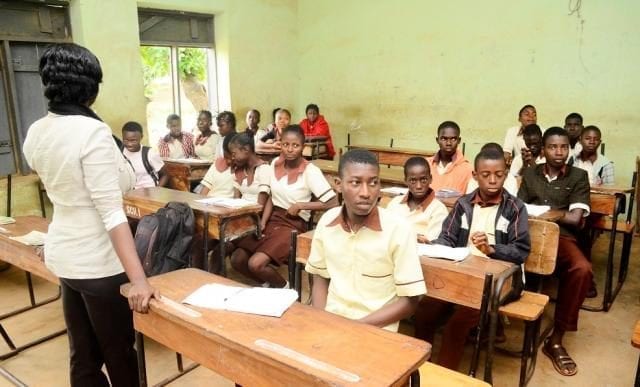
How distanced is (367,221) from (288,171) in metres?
1.84

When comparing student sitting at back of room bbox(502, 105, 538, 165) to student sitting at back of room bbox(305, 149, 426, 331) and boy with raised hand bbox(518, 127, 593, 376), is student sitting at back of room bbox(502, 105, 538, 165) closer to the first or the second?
boy with raised hand bbox(518, 127, 593, 376)

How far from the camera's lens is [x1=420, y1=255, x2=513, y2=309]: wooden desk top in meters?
2.00

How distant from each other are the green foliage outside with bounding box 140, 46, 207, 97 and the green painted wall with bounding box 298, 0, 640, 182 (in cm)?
189

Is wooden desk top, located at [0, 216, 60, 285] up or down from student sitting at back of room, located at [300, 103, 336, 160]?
down

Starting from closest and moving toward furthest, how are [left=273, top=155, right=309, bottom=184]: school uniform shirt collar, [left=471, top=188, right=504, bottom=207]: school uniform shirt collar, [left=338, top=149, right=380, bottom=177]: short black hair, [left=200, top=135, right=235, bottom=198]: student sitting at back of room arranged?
[left=338, top=149, right=380, bottom=177]: short black hair < [left=471, top=188, right=504, bottom=207]: school uniform shirt collar < [left=273, top=155, right=309, bottom=184]: school uniform shirt collar < [left=200, top=135, right=235, bottom=198]: student sitting at back of room

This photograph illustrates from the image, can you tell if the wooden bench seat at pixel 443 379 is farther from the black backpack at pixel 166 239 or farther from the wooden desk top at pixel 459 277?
the black backpack at pixel 166 239

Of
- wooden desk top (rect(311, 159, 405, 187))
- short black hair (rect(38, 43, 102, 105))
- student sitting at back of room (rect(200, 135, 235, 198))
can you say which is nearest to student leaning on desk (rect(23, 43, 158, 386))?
short black hair (rect(38, 43, 102, 105))

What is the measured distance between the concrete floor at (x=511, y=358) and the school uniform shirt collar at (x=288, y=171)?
1288mm

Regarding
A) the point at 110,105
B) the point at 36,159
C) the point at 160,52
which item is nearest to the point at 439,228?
the point at 36,159

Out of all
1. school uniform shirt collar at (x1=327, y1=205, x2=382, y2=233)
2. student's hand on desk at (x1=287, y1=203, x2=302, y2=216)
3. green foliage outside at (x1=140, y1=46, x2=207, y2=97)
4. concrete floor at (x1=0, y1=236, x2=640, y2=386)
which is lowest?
concrete floor at (x1=0, y1=236, x2=640, y2=386)

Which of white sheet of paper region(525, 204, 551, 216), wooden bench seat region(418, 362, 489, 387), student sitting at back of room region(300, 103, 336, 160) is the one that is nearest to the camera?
wooden bench seat region(418, 362, 489, 387)

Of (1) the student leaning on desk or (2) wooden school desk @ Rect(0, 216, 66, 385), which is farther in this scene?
(2) wooden school desk @ Rect(0, 216, 66, 385)

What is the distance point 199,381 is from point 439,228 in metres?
1.54

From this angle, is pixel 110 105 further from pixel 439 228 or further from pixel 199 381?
pixel 439 228
